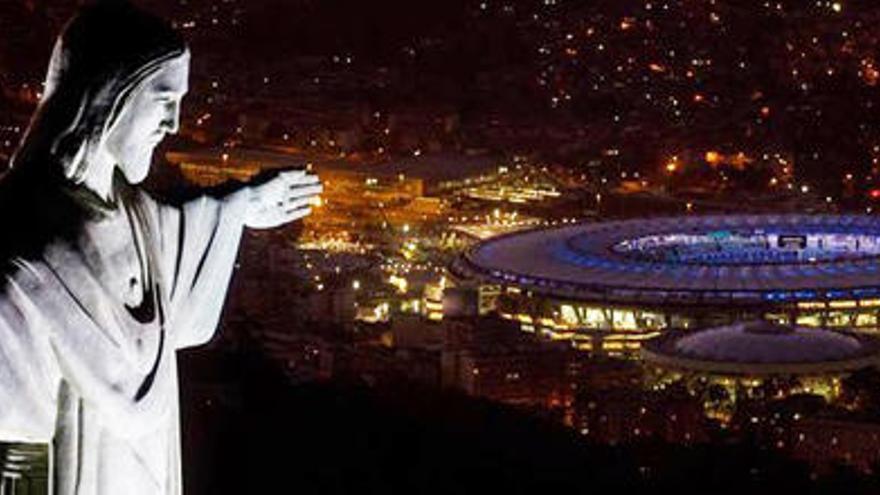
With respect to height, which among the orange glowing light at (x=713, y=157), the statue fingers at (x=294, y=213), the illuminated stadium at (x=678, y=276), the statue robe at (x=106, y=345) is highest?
the statue fingers at (x=294, y=213)

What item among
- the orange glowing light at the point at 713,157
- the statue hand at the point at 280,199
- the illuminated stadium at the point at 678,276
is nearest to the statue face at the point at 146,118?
the statue hand at the point at 280,199

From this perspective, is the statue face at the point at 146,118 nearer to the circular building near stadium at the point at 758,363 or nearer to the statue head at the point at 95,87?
the statue head at the point at 95,87

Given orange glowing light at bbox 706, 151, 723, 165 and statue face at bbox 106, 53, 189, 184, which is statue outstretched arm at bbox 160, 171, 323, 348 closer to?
statue face at bbox 106, 53, 189, 184

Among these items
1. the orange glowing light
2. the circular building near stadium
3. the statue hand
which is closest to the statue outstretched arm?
the statue hand

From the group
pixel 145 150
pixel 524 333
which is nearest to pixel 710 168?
pixel 524 333

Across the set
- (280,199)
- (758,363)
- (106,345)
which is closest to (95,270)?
(106,345)

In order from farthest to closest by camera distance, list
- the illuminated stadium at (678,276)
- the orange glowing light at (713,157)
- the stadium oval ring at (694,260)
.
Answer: the orange glowing light at (713,157)
the stadium oval ring at (694,260)
the illuminated stadium at (678,276)

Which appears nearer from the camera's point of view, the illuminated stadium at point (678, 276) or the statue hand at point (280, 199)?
the statue hand at point (280, 199)

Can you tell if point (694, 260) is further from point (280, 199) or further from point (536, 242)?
point (280, 199)
